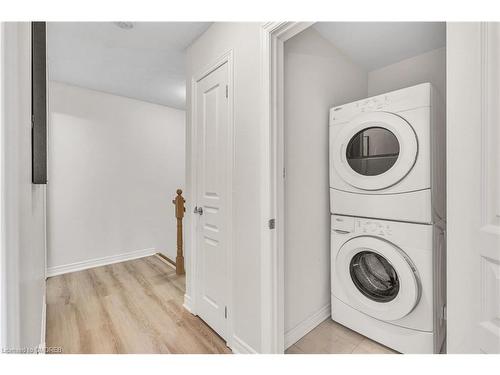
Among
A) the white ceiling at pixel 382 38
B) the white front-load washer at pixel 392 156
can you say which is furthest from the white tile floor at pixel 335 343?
the white ceiling at pixel 382 38

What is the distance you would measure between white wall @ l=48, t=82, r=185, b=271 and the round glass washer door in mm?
2833

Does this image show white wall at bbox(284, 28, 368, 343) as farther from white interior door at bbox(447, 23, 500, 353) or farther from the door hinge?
white interior door at bbox(447, 23, 500, 353)

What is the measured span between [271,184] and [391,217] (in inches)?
34.0

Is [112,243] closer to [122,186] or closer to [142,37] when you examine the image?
[122,186]

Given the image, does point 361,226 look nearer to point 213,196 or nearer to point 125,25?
point 213,196

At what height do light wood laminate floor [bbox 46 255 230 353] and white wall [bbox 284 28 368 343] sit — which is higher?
white wall [bbox 284 28 368 343]

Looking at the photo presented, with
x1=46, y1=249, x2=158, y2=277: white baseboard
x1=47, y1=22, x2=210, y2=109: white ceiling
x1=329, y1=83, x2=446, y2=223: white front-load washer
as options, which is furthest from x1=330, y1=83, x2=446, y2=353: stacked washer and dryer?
x1=46, y1=249, x2=158, y2=277: white baseboard

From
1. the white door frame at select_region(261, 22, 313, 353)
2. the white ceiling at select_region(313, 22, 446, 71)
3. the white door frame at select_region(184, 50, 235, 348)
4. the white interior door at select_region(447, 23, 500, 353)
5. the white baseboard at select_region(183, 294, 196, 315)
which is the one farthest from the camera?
the white baseboard at select_region(183, 294, 196, 315)

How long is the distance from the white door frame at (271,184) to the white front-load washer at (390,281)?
0.71m

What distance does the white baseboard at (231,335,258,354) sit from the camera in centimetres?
144

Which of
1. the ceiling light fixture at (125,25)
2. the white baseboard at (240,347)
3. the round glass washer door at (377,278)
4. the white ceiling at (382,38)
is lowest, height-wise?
the white baseboard at (240,347)

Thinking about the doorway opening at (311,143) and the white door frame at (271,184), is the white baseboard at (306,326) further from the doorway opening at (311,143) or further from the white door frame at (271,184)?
the white door frame at (271,184)

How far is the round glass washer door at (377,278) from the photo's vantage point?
1498mm

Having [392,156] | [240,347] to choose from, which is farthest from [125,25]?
[240,347]
